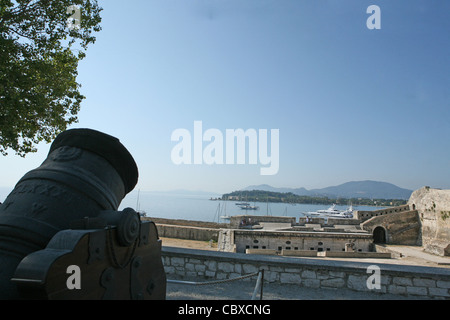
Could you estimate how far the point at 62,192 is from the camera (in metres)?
2.38

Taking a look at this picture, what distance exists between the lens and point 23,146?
31.2 ft

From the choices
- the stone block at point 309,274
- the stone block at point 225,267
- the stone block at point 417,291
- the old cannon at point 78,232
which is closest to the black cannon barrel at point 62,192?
the old cannon at point 78,232

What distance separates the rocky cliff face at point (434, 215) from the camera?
2459 centimetres

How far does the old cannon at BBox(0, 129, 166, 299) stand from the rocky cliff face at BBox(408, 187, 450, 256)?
25878mm

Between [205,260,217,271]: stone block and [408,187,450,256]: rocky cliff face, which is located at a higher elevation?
[205,260,217,271]: stone block

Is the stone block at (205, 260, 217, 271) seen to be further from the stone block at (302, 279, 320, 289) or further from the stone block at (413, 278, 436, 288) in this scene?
the stone block at (413, 278, 436, 288)

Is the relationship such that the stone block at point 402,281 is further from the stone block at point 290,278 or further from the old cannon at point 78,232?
the old cannon at point 78,232

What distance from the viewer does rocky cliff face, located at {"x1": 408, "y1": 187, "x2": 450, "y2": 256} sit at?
968 inches

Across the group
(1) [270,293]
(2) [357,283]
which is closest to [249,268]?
(1) [270,293]

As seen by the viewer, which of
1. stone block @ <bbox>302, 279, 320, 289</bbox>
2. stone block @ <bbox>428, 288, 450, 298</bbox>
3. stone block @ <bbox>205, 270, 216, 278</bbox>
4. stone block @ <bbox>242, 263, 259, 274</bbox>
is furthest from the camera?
stone block @ <bbox>205, 270, 216, 278</bbox>

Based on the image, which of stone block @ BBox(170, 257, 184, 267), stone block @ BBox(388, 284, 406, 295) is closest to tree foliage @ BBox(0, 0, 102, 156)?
stone block @ BBox(170, 257, 184, 267)
